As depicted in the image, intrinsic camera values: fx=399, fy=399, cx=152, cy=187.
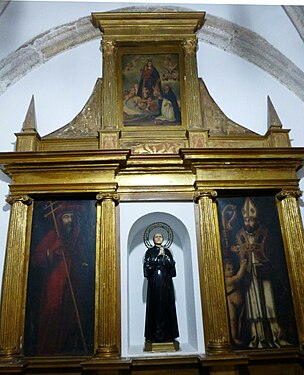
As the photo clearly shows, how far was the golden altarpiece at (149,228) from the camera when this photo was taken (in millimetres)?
4746

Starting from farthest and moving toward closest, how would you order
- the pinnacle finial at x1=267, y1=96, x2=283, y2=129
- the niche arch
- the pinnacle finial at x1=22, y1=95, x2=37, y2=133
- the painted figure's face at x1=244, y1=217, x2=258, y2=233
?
the pinnacle finial at x1=267, y1=96, x2=283, y2=129, the pinnacle finial at x1=22, y1=95, x2=37, y2=133, the painted figure's face at x1=244, y1=217, x2=258, y2=233, the niche arch

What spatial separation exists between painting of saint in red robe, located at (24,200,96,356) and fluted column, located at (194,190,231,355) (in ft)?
4.56

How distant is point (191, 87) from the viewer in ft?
20.0

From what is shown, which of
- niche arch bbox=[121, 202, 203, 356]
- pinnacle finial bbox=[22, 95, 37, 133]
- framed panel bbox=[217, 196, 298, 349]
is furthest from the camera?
pinnacle finial bbox=[22, 95, 37, 133]

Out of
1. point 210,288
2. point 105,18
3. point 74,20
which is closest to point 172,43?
point 105,18

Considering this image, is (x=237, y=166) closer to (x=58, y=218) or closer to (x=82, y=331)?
(x=58, y=218)

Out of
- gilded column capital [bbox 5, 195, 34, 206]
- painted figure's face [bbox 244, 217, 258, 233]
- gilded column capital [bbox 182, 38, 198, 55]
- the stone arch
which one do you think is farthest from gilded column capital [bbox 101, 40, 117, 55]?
painted figure's face [bbox 244, 217, 258, 233]

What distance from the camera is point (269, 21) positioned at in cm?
657

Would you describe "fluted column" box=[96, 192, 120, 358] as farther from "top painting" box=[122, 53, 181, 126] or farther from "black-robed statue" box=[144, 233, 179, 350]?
"top painting" box=[122, 53, 181, 126]

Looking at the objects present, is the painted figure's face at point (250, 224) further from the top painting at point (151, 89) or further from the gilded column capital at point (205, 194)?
the top painting at point (151, 89)

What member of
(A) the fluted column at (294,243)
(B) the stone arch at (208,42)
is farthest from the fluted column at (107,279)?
(B) the stone arch at (208,42)

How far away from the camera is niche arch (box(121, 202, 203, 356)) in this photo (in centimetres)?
501

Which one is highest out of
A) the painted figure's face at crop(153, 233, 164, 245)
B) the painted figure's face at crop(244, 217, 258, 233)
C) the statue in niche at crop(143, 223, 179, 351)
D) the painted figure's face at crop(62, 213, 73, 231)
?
the painted figure's face at crop(62, 213, 73, 231)

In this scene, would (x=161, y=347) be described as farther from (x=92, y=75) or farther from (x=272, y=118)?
(x=92, y=75)
